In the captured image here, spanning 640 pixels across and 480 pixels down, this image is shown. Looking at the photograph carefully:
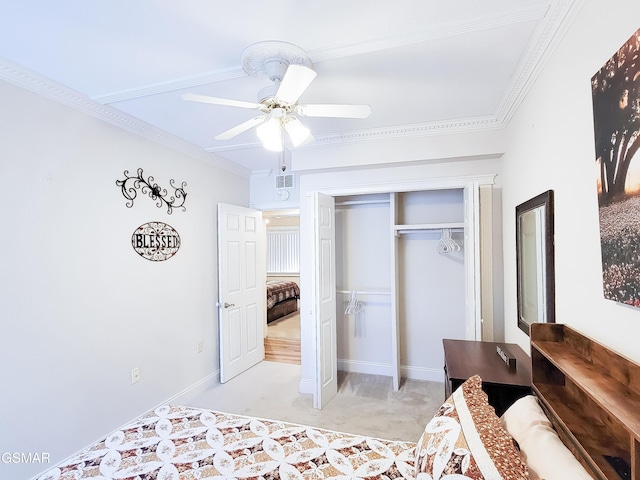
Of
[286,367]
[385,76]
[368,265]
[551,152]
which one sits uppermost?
[385,76]

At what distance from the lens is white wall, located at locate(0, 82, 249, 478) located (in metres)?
1.98

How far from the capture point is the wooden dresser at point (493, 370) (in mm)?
1715

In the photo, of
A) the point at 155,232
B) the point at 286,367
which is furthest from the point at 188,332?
the point at 286,367

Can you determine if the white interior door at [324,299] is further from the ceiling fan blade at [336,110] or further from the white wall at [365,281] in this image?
the ceiling fan blade at [336,110]

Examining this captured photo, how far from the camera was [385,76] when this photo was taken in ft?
6.69

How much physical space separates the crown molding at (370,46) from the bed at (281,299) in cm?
456

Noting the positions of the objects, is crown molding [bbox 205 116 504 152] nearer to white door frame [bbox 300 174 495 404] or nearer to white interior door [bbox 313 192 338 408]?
white door frame [bbox 300 174 495 404]

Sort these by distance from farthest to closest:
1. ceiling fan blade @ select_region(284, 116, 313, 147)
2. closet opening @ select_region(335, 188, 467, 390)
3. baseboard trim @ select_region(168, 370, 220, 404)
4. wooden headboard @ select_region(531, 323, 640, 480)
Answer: closet opening @ select_region(335, 188, 467, 390)
baseboard trim @ select_region(168, 370, 220, 404)
ceiling fan blade @ select_region(284, 116, 313, 147)
wooden headboard @ select_region(531, 323, 640, 480)

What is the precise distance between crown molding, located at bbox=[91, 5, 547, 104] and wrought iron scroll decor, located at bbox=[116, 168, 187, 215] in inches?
27.7

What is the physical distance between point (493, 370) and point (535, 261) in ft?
2.21

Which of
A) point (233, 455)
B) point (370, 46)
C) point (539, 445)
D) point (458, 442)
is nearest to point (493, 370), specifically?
point (539, 445)

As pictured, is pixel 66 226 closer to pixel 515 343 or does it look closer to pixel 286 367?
pixel 286 367

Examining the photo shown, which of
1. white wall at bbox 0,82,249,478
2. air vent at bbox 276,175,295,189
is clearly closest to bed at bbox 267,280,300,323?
air vent at bbox 276,175,295,189

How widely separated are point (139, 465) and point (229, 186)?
124 inches
